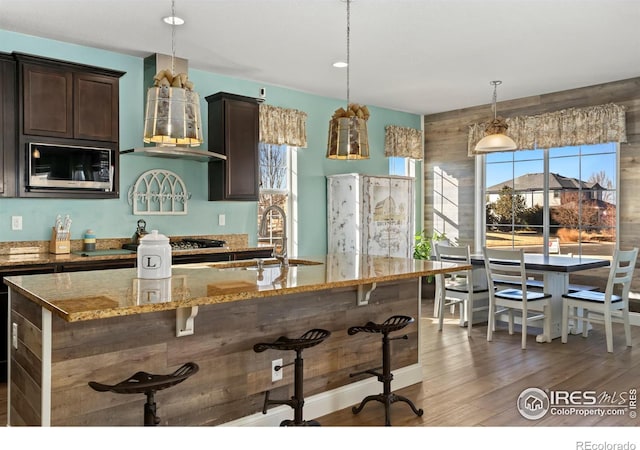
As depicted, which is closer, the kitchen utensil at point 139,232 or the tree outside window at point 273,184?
the kitchen utensil at point 139,232

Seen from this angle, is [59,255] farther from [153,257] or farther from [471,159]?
[471,159]

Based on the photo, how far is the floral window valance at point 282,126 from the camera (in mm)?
5848

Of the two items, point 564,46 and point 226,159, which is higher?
point 564,46

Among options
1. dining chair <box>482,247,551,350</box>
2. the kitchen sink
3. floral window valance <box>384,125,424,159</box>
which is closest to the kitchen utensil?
the kitchen sink

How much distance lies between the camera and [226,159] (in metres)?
5.16

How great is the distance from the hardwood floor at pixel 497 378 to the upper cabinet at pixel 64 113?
1.61 metres

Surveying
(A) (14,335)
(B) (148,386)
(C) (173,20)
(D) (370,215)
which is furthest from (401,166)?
(B) (148,386)

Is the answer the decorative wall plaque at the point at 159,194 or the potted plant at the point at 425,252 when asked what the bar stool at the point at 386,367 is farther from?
the potted plant at the point at 425,252

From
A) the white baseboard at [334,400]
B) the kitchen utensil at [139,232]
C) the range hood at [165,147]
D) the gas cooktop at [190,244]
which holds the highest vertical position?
the range hood at [165,147]

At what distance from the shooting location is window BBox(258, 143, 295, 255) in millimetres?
6059

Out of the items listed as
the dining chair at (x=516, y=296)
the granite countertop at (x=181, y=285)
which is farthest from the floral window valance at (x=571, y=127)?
the granite countertop at (x=181, y=285)
